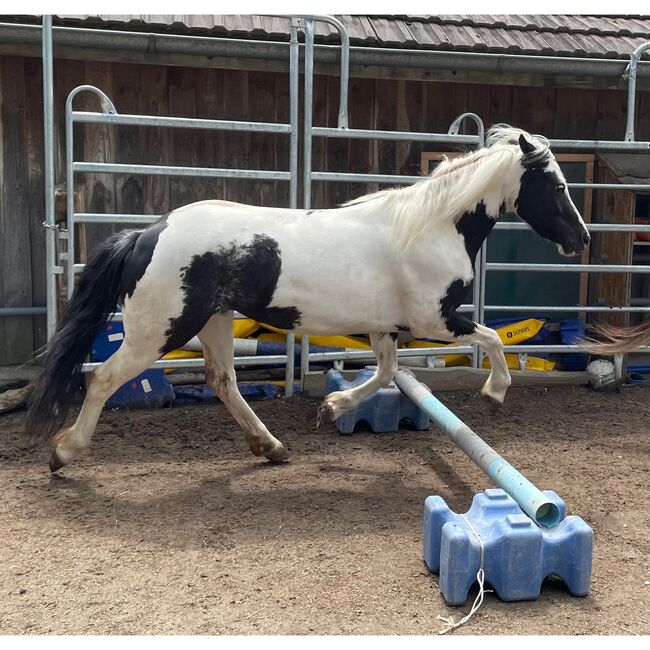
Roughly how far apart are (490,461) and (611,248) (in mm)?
3758

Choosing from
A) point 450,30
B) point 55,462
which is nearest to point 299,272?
point 55,462

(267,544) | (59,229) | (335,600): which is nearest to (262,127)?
(59,229)

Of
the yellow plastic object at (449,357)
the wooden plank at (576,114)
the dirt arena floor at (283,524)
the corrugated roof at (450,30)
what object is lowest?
the dirt arena floor at (283,524)

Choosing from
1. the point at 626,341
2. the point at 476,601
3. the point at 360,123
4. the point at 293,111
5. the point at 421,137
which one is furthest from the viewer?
the point at 360,123

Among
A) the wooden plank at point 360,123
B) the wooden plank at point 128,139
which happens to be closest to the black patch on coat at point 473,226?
the wooden plank at point 360,123

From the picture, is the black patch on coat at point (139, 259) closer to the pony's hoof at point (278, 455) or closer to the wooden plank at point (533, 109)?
the pony's hoof at point (278, 455)

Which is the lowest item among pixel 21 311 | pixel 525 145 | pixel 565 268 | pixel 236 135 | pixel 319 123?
pixel 21 311

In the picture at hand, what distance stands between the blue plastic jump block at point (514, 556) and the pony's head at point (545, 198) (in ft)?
6.05

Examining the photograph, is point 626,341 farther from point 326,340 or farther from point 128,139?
point 128,139

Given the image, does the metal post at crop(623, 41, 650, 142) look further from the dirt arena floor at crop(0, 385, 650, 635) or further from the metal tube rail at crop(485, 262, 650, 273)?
the dirt arena floor at crop(0, 385, 650, 635)

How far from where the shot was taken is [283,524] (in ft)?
11.8

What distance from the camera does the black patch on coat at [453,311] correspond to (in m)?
4.21

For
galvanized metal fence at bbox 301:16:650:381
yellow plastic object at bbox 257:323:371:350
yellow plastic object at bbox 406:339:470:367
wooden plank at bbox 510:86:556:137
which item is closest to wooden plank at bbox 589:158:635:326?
galvanized metal fence at bbox 301:16:650:381

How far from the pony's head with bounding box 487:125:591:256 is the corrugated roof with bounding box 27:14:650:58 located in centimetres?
197
